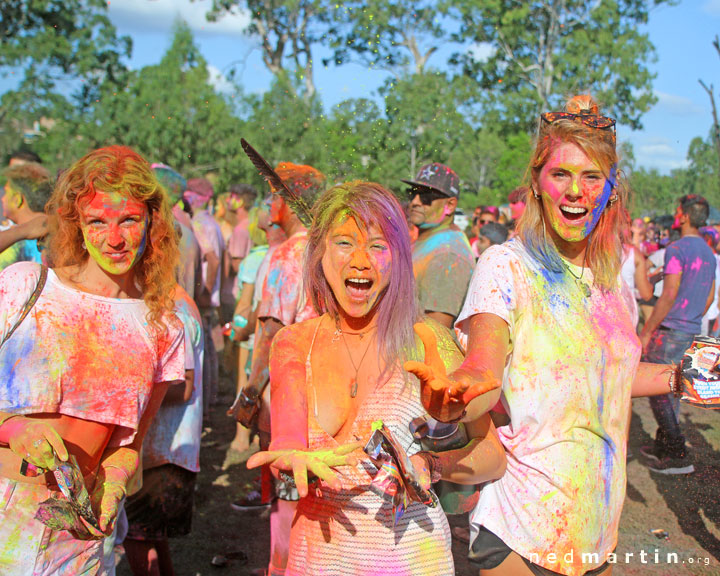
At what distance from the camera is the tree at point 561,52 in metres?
16.2

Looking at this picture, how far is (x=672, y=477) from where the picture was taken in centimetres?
568

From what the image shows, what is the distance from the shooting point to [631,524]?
15.5 ft

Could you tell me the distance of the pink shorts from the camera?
6.48ft

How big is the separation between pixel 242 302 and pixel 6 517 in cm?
408

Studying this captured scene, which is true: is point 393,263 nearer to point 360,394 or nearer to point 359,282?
point 359,282

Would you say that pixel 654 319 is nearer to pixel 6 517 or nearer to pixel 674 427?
pixel 674 427

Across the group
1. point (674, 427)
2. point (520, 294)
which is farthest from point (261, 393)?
point (674, 427)

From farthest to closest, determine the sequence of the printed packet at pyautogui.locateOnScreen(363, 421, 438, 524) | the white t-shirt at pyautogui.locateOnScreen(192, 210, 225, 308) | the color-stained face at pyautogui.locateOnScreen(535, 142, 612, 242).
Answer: the white t-shirt at pyautogui.locateOnScreen(192, 210, 225, 308)
the color-stained face at pyautogui.locateOnScreen(535, 142, 612, 242)
the printed packet at pyautogui.locateOnScreen(363, 421, 438, 524)

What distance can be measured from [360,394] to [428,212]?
3163 mm

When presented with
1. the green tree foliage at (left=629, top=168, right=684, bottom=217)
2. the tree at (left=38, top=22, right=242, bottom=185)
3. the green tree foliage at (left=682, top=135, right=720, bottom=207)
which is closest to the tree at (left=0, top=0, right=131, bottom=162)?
the tree at (left=38, top=22, right=242, bottom=185)

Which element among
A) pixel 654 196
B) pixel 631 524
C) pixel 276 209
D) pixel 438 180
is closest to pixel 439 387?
pixel 276 209

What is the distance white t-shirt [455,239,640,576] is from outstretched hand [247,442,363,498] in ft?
2.32

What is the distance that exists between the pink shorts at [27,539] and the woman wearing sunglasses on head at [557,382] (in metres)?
1.35

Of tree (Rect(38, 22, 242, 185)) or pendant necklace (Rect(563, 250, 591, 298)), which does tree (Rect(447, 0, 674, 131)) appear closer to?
tree (Rect(38, 22, 242, 185))
